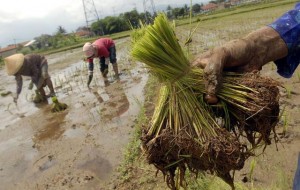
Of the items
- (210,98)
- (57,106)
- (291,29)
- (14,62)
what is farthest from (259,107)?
(14,62)

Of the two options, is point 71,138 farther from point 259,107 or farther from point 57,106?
point 259,107

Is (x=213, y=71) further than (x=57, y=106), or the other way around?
(x=57, y=106)

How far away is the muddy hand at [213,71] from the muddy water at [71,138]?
2.44 metres

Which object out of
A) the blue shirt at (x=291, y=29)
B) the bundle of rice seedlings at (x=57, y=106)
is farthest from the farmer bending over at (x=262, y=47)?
the bundle of rice seedlings at (x=57, y=106)

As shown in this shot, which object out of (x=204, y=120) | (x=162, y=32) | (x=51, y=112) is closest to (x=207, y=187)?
(x=204, y=120)

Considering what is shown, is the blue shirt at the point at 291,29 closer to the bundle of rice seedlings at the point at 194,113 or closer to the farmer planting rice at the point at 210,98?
the farmer planting rice at the point at 210,98

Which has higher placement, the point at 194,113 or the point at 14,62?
the point at 194,113

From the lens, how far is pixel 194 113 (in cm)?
171

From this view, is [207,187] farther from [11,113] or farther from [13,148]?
[11,113]

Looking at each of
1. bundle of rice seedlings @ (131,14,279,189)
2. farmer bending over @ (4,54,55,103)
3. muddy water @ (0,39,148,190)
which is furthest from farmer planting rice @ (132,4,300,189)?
farmer bending over @ (4,54,55,103)

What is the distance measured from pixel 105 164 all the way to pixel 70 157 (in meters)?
0.70

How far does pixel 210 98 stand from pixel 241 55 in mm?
278

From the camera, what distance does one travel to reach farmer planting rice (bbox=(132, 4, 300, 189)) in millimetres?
1639

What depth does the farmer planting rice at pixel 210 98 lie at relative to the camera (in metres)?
1.64
